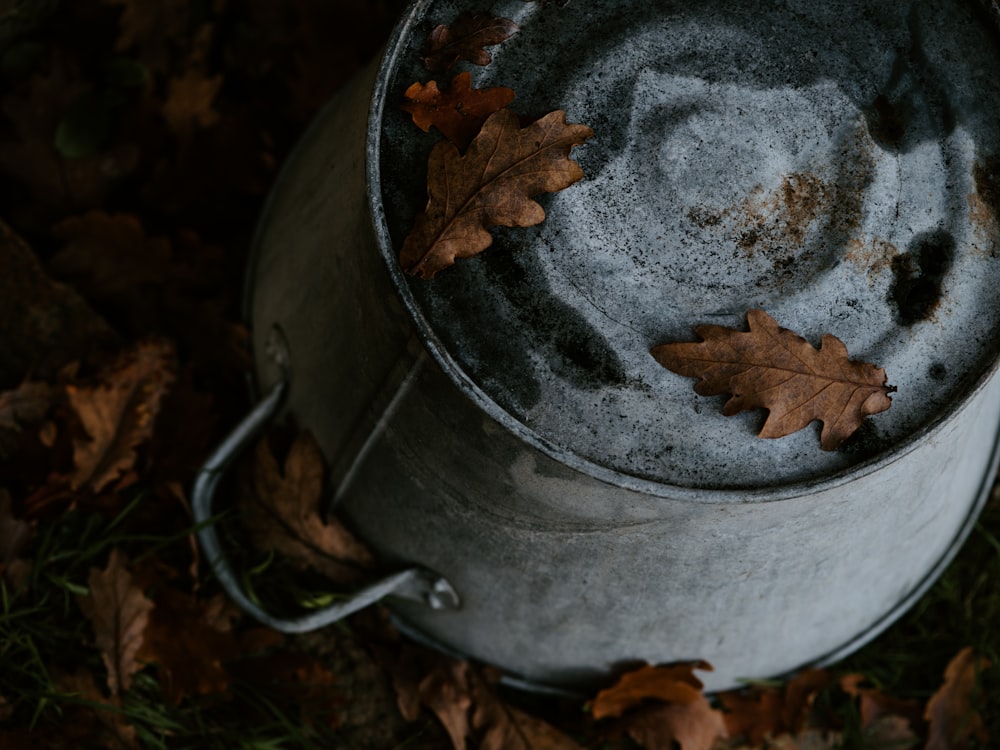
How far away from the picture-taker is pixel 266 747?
2240 mm

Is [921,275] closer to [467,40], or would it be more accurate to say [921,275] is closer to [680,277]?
Answer: [680,277]

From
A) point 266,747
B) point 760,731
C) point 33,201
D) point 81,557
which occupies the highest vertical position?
point 33,201

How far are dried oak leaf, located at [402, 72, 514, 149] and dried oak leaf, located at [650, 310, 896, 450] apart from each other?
45cm

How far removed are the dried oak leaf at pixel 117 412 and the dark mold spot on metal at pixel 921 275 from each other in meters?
1.67

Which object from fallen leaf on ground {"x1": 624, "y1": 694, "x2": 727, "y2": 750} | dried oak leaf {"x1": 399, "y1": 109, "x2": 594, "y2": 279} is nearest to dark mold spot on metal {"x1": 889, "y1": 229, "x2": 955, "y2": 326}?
dried oak leaf {"x1": 399, "y1": 109, "x2": 594, "y2": 279}

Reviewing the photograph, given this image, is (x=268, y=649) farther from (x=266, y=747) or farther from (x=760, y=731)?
(x=760, y=731)

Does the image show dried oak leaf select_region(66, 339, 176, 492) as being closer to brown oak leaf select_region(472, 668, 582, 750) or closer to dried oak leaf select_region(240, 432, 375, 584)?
dried oak leaf select_region(240, 432, 375, 584)

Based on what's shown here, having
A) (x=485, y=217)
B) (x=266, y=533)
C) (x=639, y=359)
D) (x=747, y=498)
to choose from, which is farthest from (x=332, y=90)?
(x=747, y=498)

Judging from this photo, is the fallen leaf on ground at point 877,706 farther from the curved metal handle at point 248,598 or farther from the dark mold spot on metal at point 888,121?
the dark mold spot on metal at point 888,121

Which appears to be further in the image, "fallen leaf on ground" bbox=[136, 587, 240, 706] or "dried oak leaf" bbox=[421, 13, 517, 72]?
"fallen leaf on ground" bbox=[136, 587, 240, 706]

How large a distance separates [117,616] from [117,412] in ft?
1.52

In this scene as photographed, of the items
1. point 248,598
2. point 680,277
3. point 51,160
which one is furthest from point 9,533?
point 680,277

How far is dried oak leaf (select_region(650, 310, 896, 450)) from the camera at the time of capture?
1.47 m

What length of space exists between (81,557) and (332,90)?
4.52ft
